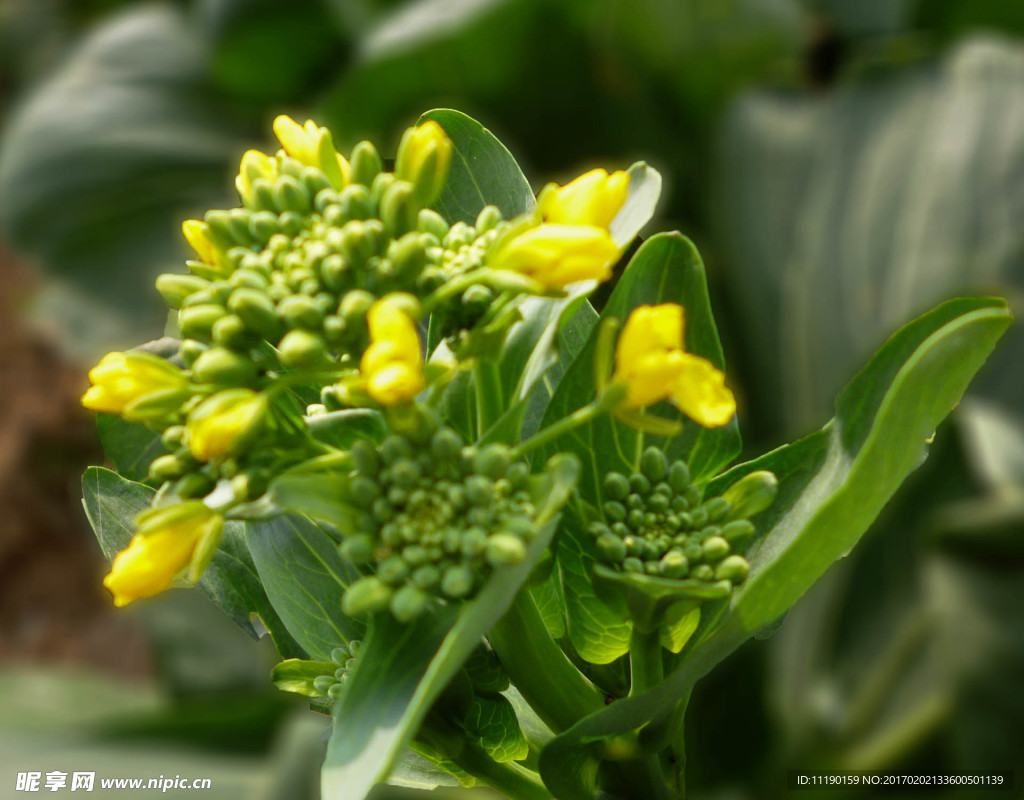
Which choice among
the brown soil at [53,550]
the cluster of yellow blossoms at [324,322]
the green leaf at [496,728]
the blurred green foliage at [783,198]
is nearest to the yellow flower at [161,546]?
the cluster of yellow blossoms at [324,322]

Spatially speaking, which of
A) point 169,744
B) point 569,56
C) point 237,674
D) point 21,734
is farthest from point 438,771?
point 569,56

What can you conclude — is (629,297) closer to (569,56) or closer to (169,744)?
(169,744)

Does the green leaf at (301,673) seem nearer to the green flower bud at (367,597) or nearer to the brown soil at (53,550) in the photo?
the green flower bud at (367,597)

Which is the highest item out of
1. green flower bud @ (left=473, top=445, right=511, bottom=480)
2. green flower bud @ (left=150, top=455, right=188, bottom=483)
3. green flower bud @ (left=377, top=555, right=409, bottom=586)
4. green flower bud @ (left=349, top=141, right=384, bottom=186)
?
green flower bud @ (left=349, top=141, right=384, bottom=186)

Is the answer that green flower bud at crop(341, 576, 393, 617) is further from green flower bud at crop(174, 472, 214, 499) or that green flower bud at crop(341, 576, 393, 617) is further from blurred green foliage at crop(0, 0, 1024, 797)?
blurred green foliage at crop(0, 0, 1024, 797)

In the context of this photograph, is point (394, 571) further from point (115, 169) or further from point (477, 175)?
point (115, 169)

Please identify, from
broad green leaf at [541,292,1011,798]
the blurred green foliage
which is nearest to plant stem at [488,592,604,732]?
broad green leaf at [541,292,1011,798]
